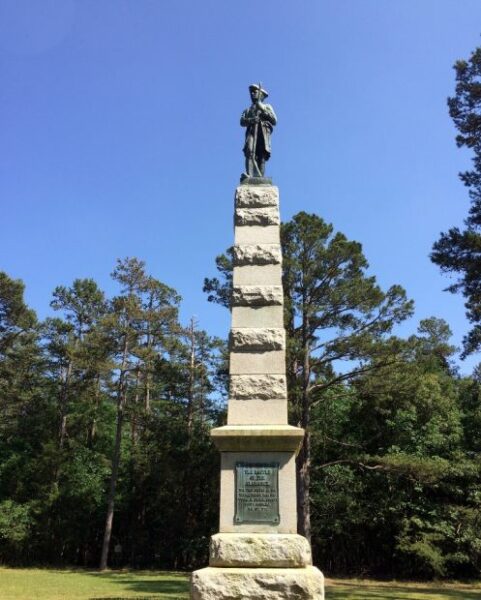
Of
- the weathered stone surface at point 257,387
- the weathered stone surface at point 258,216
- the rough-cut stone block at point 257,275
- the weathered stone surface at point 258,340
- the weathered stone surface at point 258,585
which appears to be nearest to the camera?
the weathered stone surface at point 258,585

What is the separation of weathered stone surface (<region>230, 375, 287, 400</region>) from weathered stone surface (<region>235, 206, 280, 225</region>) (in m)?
2.38

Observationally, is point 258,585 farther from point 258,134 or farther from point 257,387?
point 258,134

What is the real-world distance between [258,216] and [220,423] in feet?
52.4

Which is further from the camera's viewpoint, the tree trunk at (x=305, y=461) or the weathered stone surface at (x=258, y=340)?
the tree trunk at (x=305, y=461)

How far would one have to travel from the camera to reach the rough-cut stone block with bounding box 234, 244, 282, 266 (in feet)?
25.8

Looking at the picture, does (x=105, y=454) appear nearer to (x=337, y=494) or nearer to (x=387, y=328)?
(x=337, y=494)

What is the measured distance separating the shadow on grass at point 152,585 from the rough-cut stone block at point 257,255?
10.8 meters

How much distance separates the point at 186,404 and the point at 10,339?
10521 mm

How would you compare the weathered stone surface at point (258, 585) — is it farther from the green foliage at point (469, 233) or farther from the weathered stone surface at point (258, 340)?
the green foliage at point (469, 233)

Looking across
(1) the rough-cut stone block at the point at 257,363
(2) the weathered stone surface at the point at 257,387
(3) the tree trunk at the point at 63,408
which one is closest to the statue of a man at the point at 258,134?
(1) the rough-cut stone block at the point at 257,363

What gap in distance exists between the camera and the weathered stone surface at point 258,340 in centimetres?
737

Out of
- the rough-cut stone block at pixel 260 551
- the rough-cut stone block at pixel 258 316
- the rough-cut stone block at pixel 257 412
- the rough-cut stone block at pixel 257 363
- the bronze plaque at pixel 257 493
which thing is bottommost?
the rough-cut stone block at pixel 260 551

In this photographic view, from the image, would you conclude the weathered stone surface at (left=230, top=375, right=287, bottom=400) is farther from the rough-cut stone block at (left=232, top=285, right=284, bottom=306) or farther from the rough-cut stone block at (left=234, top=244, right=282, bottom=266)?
the rough-cut stone block at (left=234, top=244, right=282, bottom=266)

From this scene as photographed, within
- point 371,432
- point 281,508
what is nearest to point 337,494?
point 371,432
